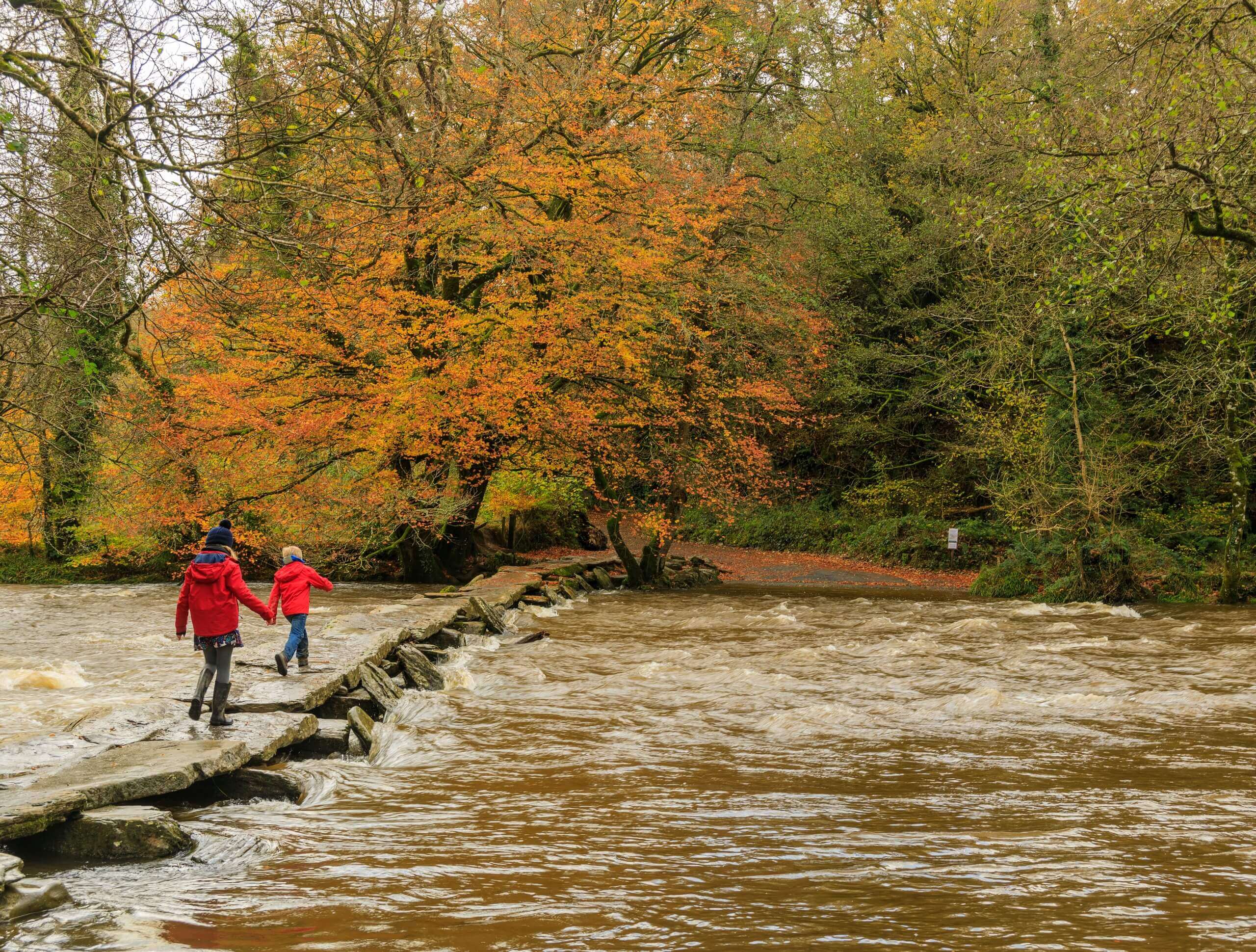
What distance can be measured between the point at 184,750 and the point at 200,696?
3.71ft

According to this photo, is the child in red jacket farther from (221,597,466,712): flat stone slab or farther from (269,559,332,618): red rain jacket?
(221,597,466,712): flat stone slab

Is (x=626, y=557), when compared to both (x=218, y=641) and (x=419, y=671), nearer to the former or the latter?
(x=419, y=671)

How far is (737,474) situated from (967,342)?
7.85 metres

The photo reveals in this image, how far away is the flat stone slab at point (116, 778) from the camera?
5.69 metres

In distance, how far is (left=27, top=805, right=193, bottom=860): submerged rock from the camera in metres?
5.90

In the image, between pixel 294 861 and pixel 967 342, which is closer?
pixel 294 861

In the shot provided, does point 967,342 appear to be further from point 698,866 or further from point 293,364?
point 698,866

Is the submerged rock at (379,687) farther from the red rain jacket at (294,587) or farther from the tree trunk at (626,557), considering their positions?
the tree trunk at (626,557)

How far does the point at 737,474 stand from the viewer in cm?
2322

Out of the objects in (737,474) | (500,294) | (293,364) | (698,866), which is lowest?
(698,866)

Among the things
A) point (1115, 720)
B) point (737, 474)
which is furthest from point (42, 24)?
point (737, 474)

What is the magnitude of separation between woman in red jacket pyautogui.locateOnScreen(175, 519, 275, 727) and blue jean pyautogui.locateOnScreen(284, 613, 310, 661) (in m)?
2.10

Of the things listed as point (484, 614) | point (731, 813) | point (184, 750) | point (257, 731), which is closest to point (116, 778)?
point (184, 750)

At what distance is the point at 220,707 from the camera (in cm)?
820
